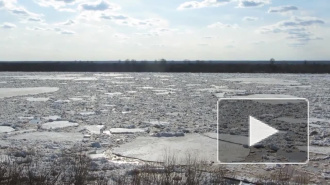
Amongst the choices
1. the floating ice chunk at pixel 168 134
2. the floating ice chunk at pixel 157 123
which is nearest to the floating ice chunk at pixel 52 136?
the floating ice chunk at pixel 168 134

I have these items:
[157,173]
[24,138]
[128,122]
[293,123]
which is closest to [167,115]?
[128,122]

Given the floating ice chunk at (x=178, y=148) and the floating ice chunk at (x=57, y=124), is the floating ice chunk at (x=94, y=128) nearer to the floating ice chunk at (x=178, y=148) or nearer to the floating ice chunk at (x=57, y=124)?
the floating ice chunk at (x=57, y=124)

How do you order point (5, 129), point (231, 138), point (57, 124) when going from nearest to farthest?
1. point (231, 138)
2. point (5, 129)
3. point (57, 124)

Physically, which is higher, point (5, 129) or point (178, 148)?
point (5, 129)

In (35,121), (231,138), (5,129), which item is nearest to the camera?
(231,138)

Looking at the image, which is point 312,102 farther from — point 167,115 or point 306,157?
point 306,157

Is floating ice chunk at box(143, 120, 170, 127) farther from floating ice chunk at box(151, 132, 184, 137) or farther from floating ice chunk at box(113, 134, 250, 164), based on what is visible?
floating ice chunk at box(113, 134, 250, 164)

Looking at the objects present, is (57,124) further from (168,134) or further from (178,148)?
(178,148)

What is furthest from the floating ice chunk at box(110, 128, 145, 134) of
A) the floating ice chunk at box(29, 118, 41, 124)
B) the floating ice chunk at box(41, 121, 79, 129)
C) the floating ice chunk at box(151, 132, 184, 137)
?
the floating ice chunk at box(29, 118, 41, 124)
